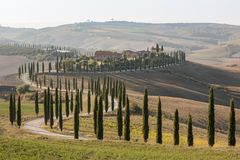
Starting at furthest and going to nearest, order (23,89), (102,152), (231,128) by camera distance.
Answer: (23,89) → (231,128) → (102,152)

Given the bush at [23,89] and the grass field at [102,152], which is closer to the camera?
the grass field at [102,152]

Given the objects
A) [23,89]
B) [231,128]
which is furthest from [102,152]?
[23,89]

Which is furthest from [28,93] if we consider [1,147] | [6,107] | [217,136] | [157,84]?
[1,147]

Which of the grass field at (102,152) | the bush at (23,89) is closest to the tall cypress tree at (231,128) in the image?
the grass field at (102,152)

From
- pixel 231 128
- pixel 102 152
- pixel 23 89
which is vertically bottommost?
pixel 23 89

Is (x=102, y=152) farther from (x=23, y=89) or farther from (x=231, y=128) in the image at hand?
(x=23, y=89)

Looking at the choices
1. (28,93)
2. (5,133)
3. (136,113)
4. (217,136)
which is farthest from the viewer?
(28,93)

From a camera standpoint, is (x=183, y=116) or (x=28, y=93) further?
(x=28, y=93)

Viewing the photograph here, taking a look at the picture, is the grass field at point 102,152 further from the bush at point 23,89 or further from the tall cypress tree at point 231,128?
the bush at point 23,89

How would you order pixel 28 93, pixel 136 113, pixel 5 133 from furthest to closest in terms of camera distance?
pixel 28 93 < pixel 136 113 < pixel 5 133

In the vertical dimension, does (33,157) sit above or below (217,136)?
above

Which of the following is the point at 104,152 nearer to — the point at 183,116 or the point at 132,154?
the point at 132,154

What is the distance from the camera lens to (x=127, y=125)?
68688 mm

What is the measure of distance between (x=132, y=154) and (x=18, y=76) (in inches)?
5978
